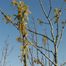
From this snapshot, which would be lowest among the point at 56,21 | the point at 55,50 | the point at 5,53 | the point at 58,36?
the point at 5,53

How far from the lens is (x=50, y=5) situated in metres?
4.35

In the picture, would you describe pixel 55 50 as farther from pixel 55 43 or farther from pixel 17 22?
pixel 17 22

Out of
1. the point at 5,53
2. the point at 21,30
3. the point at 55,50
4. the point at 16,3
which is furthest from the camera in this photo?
the point at 5,53

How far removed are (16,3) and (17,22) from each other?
886mm

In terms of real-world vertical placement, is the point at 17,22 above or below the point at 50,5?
below

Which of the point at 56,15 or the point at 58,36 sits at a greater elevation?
the point at 56,15

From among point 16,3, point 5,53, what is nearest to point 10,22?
point 16,3

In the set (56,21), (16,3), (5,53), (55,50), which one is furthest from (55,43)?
(5,53)

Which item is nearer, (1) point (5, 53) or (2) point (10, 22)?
(2) point (10, 22)

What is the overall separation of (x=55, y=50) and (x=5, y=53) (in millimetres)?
8747

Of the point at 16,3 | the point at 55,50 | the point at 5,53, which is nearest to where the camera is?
the point at 55,50

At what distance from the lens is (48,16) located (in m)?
4.37

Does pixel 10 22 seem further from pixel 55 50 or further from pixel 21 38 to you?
pixel 55 50

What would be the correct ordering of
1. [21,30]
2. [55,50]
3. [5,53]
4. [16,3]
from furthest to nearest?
1. [5,53]
2. [16,3]
3. [55,50]
4. [21,30]
